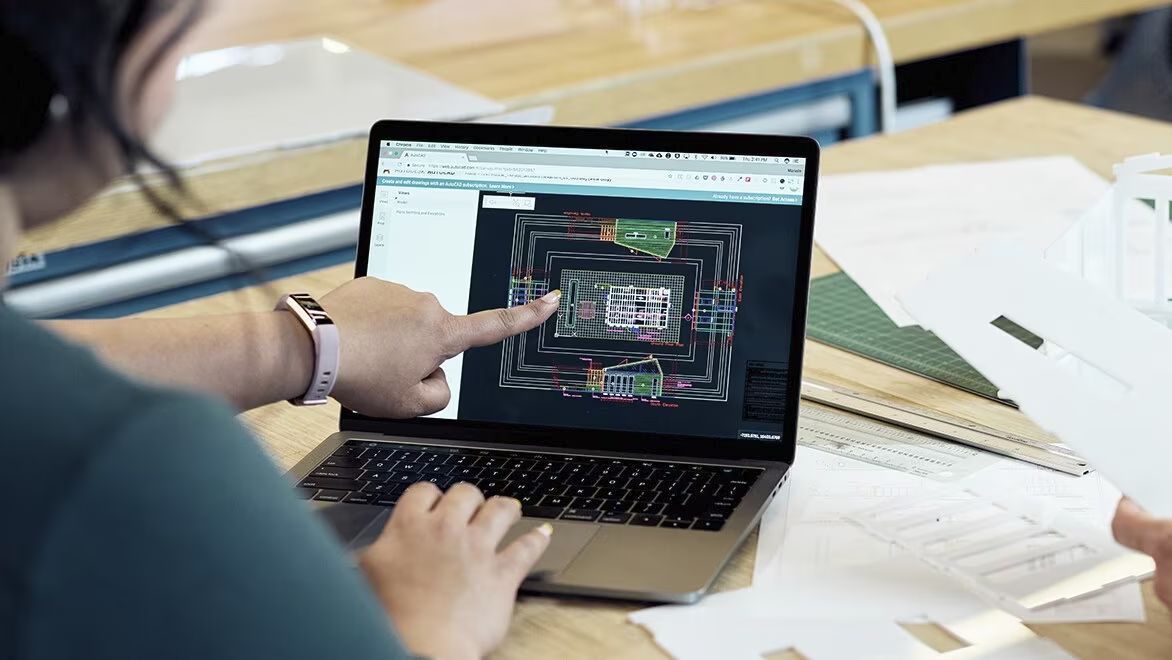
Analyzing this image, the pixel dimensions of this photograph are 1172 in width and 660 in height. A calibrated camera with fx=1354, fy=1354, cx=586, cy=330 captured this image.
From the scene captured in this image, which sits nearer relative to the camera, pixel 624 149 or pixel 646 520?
pixel 646 520

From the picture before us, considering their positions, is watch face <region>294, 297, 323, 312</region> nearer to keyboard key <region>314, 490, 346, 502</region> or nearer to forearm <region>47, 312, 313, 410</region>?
forearm <region>47, 312, 313, 410</region>

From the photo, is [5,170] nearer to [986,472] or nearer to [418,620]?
[418,620]

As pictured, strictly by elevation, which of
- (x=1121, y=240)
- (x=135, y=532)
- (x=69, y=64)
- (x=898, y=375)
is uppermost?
(x=69, y=64)

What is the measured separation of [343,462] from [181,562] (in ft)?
1.54

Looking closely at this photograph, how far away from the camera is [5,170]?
0.55m

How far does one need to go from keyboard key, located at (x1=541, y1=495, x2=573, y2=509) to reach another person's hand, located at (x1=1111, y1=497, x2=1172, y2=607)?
0.33 metres

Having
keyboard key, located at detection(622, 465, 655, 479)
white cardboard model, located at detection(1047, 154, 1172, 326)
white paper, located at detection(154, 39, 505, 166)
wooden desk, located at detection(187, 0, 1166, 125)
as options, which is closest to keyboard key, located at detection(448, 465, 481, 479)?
keyboard key, located at detection(622, 465, 655, 479)

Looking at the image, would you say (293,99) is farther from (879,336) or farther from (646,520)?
(646,520)

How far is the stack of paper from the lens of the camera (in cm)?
74

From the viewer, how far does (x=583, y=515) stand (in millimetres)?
856

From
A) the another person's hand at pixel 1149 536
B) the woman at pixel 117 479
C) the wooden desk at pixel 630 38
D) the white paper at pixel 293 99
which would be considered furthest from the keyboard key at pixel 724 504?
the wooden desk at pixel 630 38

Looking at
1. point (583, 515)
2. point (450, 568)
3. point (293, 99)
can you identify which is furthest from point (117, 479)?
point (293, 99)

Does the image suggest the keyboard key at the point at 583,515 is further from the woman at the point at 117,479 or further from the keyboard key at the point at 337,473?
the woman at the point at 117,479

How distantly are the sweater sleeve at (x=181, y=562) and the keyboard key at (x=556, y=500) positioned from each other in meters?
0.36
